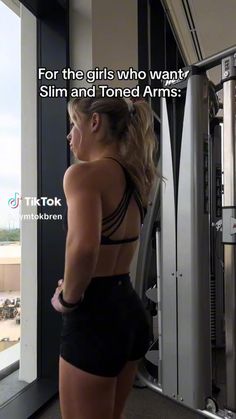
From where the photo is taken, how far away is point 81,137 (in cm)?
109

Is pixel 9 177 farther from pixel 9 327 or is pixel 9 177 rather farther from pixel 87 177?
pixel 87 177

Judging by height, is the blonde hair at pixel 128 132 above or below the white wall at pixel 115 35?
below

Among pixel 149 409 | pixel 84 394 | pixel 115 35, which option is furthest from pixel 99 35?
pixel 149 409

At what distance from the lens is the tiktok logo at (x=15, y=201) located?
226cm

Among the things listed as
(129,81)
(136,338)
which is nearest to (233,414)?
(136,338)

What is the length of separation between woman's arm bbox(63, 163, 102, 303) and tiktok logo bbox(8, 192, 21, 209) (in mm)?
1404

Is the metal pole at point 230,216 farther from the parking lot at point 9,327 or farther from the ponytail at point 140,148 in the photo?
the parking lot at point 9,327

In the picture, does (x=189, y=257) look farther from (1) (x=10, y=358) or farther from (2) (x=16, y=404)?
(1) (x=10, y=358)

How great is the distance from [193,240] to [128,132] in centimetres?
101

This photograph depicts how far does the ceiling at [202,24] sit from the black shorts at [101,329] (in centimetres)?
333

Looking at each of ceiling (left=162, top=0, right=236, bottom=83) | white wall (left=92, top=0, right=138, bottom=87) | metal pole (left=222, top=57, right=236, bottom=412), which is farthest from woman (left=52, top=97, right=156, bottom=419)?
ceiling (left=162, top=0, right=236, bottom=83)

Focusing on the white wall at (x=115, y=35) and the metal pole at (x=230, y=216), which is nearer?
the metal pole at (x=230, y=216)

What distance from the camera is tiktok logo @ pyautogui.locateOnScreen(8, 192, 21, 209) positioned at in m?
2.26

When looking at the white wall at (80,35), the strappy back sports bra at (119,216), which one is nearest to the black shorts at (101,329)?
the strappy back sports bra at (119,216)
